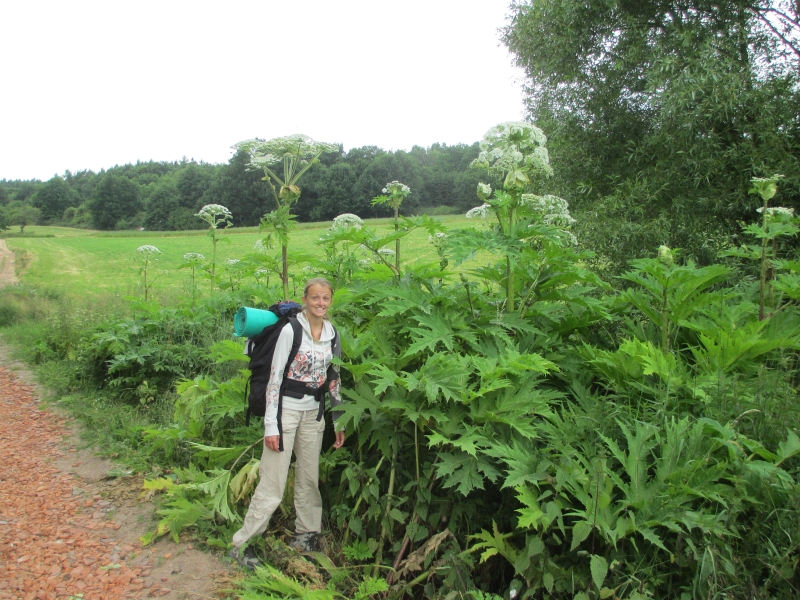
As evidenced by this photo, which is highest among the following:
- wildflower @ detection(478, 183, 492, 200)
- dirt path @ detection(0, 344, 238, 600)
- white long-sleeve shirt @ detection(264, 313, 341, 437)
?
wildflower @ detection(478, 183, 492, 200)

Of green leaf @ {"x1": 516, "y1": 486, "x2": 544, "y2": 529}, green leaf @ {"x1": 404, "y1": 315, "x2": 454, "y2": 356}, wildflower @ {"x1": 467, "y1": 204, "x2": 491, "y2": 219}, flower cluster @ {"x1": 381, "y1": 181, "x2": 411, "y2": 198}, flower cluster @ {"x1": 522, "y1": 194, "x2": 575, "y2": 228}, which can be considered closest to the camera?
green leaf @ {"x1": 516, "y1": 486, "x2": 544, "y2": 529}

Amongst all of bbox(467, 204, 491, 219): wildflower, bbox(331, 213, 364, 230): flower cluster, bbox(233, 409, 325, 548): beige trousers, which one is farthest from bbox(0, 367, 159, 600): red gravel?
bbox(467, 204, 491, 219): wildflower

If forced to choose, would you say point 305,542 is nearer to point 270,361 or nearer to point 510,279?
point 270,361

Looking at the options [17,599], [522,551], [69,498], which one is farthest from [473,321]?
[69,498]

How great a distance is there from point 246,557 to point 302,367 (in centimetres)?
150

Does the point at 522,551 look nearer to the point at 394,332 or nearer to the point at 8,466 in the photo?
the point at 394,332

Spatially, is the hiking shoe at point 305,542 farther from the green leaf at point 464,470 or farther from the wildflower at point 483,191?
the wildflower at point 483,191

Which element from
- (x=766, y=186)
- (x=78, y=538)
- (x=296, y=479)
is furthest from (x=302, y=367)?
(x=766, y=186)

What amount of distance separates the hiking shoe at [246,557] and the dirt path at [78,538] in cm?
10

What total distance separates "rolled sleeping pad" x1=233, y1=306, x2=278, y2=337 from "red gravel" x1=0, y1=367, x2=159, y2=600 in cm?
188

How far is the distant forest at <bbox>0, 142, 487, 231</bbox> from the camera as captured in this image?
45.3 ft

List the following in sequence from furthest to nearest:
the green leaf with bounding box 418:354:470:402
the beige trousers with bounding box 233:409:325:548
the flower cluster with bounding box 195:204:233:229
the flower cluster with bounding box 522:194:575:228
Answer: the flower cluster with bounding box 195:204:233:229 < the flower cluster with bounding box 522:194:575:228 < the beige trousers with bounding box 233:409:325:548 < the green leaf with bounding box 418:354:470:402

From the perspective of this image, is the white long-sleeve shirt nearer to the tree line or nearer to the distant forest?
the distant forest

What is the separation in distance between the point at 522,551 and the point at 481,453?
642 millimetres
